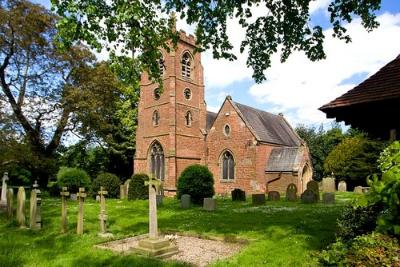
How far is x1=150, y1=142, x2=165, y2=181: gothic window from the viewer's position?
32.4m

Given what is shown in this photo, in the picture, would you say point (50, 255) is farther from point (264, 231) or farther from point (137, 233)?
point (264, 231)

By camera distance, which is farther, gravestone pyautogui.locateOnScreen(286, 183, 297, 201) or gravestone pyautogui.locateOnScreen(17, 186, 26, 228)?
gravestone pyautogui.locateOnScreen(286, 183, 297, 201)

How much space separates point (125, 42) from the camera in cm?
848

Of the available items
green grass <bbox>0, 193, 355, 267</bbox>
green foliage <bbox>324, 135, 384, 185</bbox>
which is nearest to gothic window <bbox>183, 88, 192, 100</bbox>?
green foliage <bbox>324, 135, 384, 185</bbox>

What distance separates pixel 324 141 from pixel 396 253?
47.3m

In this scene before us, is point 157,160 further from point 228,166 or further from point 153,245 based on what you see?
point 153,245

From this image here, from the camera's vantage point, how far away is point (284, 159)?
29.9 metres

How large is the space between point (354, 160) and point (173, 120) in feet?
60.1

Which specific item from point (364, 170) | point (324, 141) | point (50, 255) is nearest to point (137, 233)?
point (50, 255)

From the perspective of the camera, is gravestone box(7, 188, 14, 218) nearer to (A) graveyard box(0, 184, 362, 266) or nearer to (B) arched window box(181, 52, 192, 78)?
(A) graveyard box(0, 184, 362, 266)

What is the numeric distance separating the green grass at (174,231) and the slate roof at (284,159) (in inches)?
607

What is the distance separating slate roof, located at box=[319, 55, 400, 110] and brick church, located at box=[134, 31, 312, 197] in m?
22.3

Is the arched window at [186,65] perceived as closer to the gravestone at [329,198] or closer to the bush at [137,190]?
the bush at [137,190]

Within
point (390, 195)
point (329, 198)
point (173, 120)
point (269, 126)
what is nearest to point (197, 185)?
point (329, 198)
